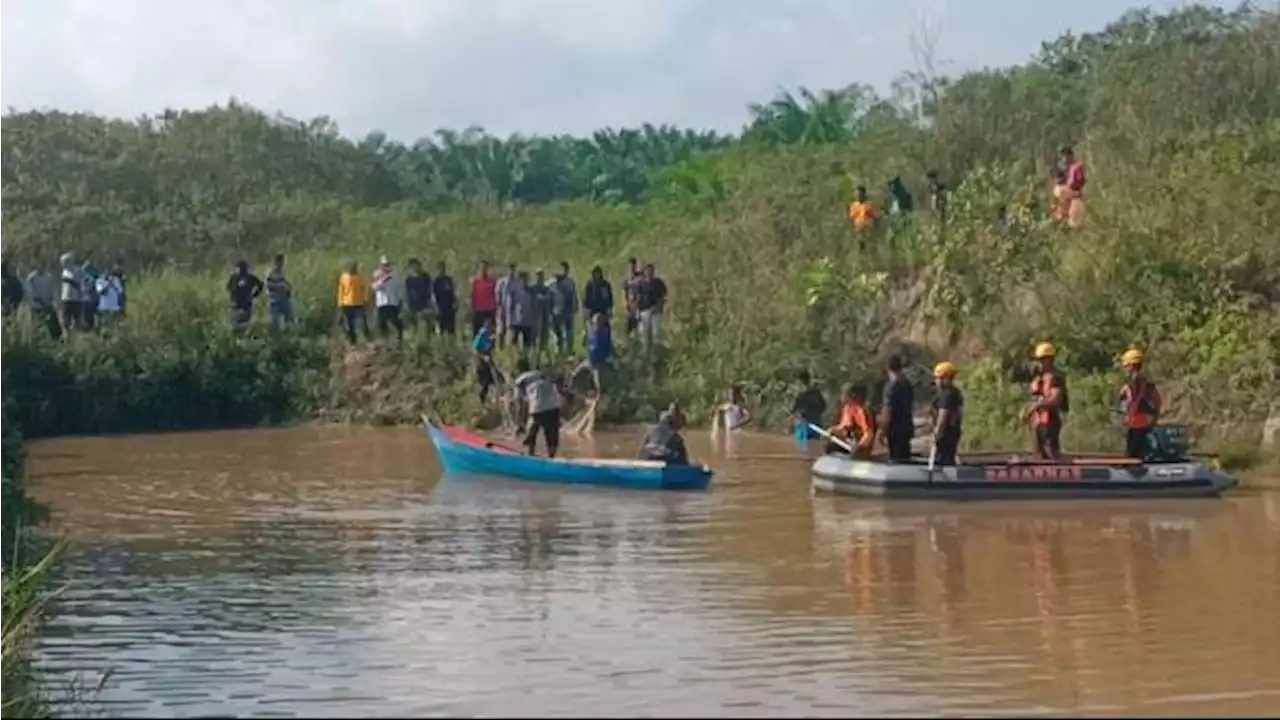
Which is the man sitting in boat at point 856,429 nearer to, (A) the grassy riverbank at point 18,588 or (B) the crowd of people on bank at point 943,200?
(B) the crowd of people on bank at point 943,200

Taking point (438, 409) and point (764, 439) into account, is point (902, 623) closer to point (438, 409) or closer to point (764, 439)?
point (764, 439)

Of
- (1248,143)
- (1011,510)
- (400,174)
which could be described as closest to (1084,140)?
(1248,143)

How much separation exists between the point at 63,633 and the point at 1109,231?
16.8 m

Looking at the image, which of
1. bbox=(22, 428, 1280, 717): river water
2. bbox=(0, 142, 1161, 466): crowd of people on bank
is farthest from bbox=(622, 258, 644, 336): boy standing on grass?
bbox=(22, 428, 1280, 717): river water

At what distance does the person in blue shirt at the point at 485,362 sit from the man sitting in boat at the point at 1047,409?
10475 millimetres

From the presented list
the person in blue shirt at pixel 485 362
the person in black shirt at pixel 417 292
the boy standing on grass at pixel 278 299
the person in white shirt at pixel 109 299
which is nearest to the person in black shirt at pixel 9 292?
the person in white shirt at pixel 109 299

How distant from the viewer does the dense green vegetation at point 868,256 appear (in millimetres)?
28094

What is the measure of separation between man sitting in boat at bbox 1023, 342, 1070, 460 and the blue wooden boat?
3.61 m

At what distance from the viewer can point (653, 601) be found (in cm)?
1688

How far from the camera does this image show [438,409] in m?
34.0

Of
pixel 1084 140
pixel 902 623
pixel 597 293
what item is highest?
pixel 1084 140

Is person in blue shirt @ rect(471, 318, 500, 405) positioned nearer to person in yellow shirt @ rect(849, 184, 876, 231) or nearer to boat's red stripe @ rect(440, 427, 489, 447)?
boat's red stripe @ rect(440, 427, 489, 447)

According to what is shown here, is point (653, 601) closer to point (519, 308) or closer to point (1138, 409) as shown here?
point (1138, 409)

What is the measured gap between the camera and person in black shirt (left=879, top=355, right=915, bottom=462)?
2369 cm
